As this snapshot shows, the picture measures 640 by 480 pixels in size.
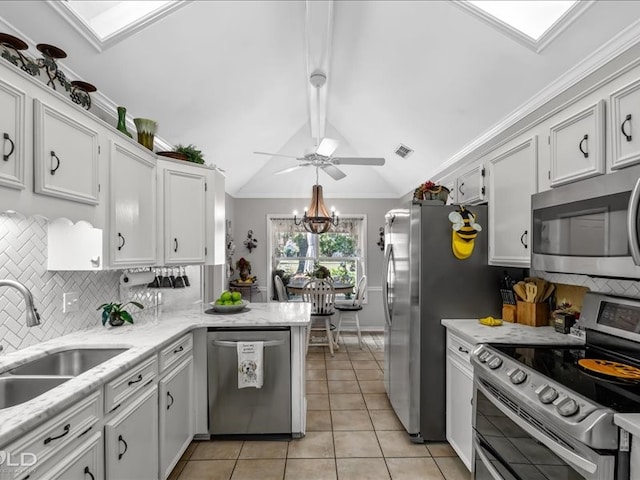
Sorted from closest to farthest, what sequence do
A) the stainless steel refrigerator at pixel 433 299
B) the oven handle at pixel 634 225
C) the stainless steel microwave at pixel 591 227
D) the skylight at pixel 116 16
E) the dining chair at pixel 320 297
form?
the oven handle at pixel 634 225, the stainless steel microwave at pixel 591 227, the skylight at pixel 116 16, the stainless steel refrigerator at pixel 433 299, the dining chair at pixel 320 297

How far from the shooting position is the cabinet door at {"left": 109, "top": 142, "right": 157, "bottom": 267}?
6.83ft

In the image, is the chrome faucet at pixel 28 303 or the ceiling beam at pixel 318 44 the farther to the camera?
the ceiling beam at pixel 318 44

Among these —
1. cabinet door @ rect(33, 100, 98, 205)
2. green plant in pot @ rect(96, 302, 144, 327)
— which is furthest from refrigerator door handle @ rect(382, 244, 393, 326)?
cabinet door @ rect(33, 100, 98, 205)

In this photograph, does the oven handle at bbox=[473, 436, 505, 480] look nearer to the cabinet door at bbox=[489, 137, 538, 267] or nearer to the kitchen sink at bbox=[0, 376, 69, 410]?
the cabinet door at bbox=[489, 137, 538, 267]

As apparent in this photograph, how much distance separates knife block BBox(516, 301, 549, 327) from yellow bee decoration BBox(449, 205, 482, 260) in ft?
1.67

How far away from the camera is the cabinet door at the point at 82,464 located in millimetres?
1203

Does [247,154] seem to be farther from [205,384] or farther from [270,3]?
[205,384]

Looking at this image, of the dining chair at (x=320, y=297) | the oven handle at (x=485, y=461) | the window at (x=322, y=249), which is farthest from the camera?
the window at (x=322, y=249)

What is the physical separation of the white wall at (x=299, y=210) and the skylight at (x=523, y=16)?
13.7ft

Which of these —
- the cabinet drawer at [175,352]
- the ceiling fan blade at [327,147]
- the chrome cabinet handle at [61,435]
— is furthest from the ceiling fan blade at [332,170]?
the chrome cabinet handle at [61,435]

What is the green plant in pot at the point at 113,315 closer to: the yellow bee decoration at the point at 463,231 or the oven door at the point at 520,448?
the oven door at the point at 520,448

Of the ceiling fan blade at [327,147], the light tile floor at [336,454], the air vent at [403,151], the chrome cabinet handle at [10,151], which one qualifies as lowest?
the light tile floor at [336,454]

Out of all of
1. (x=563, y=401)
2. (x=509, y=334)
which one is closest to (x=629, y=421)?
(x=563, y=401)

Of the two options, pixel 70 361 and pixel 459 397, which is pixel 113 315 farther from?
pixel 459 397
